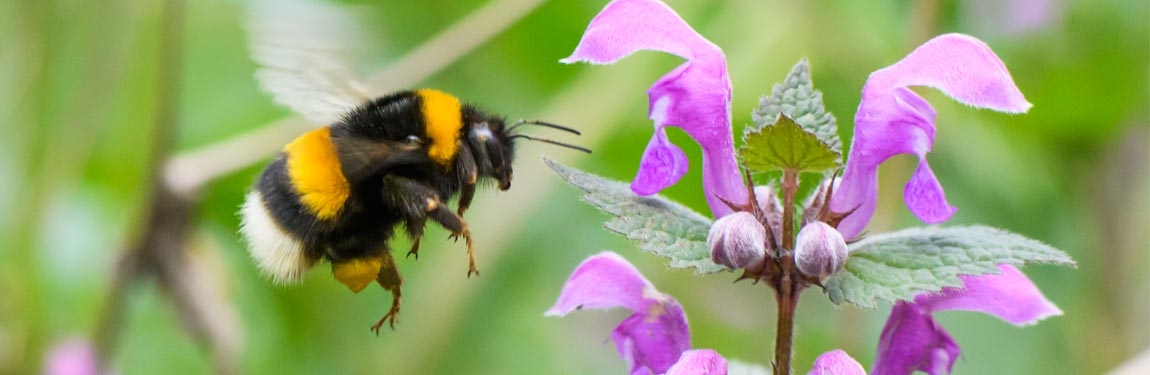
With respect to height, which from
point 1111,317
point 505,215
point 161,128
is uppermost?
point 161,128

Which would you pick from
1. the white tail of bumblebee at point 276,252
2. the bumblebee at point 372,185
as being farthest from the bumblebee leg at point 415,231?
the white tail of bumblebee at point 276,252

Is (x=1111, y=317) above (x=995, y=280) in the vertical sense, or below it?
below

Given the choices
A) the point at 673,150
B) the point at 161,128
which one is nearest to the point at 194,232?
the point at 161,128

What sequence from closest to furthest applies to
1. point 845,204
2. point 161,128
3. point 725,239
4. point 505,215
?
point 725,239 → point 845,204 → point 161,128 → point 505,215

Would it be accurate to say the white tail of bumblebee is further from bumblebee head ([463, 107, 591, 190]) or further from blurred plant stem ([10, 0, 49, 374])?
blurred plant stem ([10, 0, 49, 374])

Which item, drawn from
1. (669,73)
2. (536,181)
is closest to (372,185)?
(669,73)

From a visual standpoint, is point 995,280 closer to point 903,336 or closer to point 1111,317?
point 903,336
